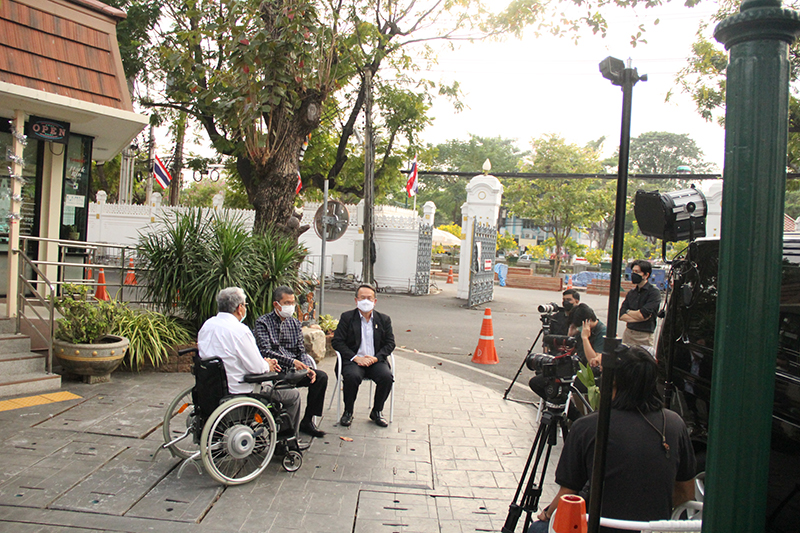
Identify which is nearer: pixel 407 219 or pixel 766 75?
pixel 766 75

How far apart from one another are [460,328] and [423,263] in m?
7.34

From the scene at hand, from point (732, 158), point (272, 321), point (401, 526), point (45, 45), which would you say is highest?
point (45, 45)

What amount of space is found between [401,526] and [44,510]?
88.4 inches

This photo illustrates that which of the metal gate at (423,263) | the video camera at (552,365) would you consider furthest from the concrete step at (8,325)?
the metal gate at (423,263)

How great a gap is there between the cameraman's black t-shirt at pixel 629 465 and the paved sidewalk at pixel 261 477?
4.83ft

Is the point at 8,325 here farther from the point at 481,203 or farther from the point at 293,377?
the point at 481,203

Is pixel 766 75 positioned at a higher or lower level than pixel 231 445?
higher

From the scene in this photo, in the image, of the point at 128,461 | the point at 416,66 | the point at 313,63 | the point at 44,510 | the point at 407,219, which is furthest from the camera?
the point at 407,219

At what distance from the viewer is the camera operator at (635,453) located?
2617 mm

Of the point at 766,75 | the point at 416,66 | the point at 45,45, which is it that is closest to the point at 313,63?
the point at 45,45

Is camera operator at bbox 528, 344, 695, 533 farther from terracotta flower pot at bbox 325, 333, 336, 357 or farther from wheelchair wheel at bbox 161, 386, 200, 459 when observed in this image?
terracotta flower pot at bbox 325, 333, 336, 357

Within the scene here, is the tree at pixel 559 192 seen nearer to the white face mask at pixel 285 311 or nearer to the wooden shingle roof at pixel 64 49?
the wooden shingle roof at pixel 64 49

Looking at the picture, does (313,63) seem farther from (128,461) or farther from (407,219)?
(407,219)

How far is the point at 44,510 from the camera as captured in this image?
3766 mm
